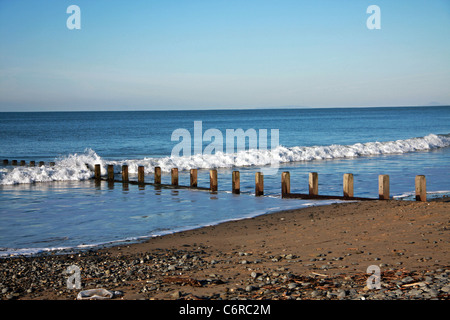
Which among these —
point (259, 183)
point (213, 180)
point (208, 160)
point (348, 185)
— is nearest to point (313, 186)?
point (348, 185)

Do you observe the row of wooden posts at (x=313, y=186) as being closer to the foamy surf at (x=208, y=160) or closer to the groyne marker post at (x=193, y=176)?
the groyne marker post at (x=193, y=176)

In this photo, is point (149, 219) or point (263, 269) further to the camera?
point (149, 219)

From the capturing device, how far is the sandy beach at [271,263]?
20.5 ft

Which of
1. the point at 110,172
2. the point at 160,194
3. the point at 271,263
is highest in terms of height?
the point at 110,172

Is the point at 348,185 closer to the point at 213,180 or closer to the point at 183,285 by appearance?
the point at 213,180

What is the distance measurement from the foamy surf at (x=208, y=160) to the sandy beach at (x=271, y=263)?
12.4 m

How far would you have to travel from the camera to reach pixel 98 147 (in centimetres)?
4691

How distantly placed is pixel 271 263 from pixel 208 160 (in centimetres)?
1868

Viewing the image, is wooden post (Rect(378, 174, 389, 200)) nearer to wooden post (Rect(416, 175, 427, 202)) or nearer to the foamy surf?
wooden post (Rect(416, 175, 427, 202))

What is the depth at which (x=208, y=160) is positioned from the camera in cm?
2642

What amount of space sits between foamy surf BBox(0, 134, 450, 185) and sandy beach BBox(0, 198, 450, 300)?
40.5ft
